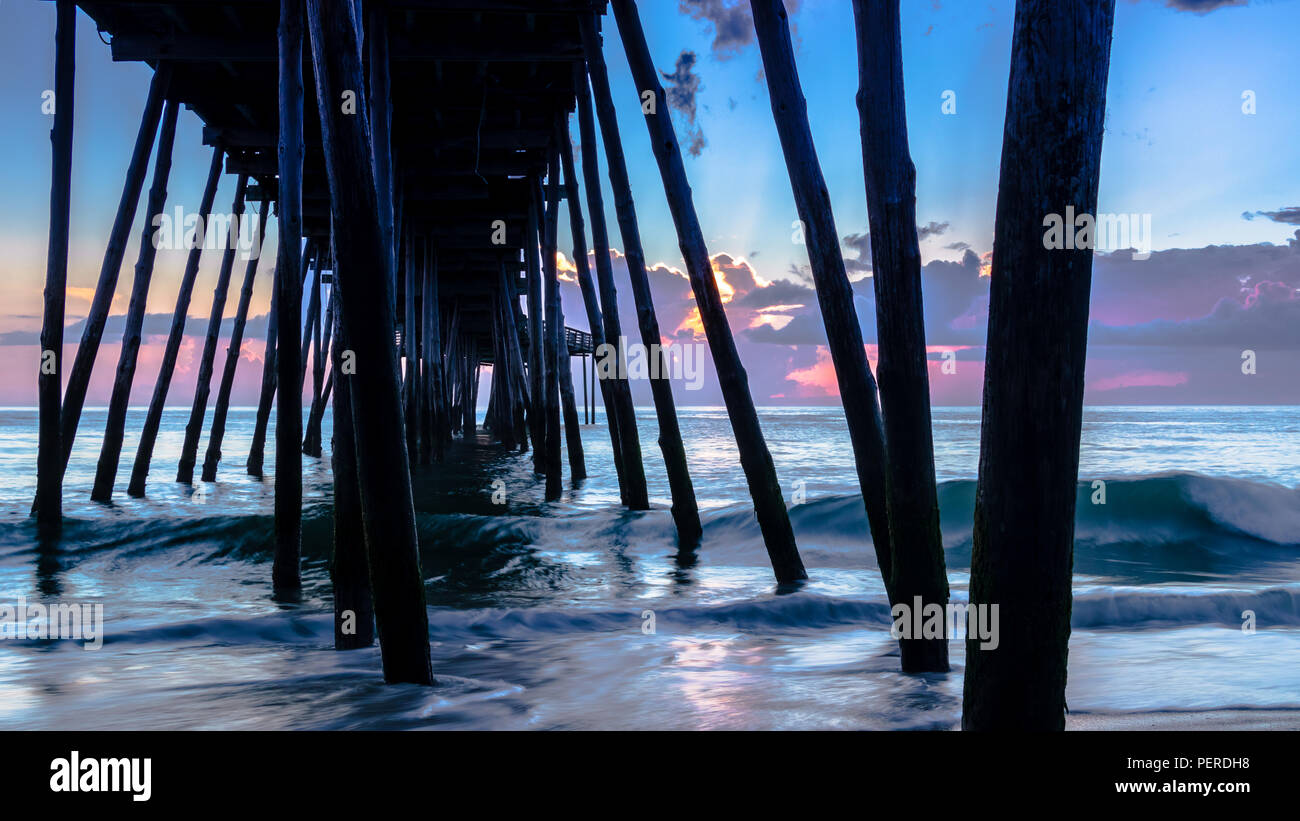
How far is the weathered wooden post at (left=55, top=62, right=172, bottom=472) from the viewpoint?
7.59m

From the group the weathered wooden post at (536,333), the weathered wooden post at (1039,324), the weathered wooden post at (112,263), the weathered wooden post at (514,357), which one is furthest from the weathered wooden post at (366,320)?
the weathered wooden post at (514,357)

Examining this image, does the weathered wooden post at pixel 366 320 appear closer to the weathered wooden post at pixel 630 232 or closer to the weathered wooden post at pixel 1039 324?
the weathered wooden post at pixel 1039 324

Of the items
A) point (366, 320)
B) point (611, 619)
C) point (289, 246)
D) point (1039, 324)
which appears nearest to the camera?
point (1039, 324)

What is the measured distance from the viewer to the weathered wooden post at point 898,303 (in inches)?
116

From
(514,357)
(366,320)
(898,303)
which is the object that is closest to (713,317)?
(898,303)

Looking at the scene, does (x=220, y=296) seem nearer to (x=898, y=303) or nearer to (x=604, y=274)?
(x=604, y=274)

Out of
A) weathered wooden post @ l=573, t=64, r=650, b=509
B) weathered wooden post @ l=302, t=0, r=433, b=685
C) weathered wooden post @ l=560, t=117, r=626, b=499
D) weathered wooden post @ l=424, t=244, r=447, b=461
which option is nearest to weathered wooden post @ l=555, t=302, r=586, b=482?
weathered wooden post @ l=560, t=117, r=626, b=499

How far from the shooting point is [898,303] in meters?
2.93

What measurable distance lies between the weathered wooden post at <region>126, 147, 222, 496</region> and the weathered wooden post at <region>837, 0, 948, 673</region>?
31.7ft

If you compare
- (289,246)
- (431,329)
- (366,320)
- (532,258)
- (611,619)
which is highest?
(532,258)

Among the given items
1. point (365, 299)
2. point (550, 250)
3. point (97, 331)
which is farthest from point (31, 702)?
point (550, 250)

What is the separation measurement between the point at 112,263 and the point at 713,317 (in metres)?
5.95
